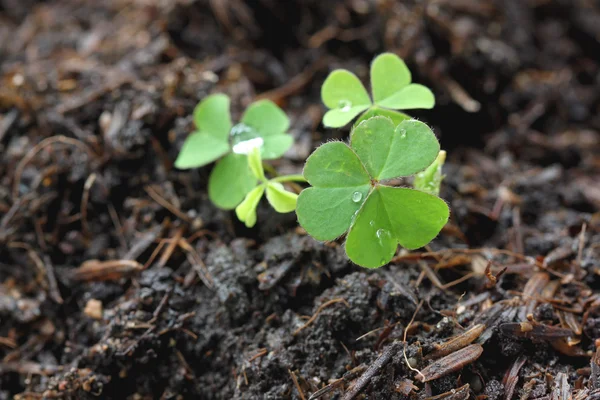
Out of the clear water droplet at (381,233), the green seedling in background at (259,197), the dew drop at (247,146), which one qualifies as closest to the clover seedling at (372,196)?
the clear water droplet at (381,233)

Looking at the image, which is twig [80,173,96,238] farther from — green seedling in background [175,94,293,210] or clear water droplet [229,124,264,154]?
clear water droplet [229,124,264,154]

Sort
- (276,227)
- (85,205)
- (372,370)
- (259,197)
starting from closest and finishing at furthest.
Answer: (372,370), (259,197), (276,227), (85,205)

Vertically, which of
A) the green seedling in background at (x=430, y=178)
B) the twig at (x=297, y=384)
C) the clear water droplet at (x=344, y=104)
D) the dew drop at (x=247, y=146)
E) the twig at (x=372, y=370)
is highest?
the clear water droplet at (x=344, y=104)

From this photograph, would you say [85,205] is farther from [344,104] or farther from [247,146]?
[344,104]

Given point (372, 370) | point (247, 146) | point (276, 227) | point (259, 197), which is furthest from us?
point (276, 227)

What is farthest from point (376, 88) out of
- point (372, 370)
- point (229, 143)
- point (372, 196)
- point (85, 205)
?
point (85, 205)

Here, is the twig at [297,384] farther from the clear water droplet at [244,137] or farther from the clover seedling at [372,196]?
the clear water droplet at [244,137]

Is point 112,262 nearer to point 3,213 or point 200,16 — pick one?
point 3,213
